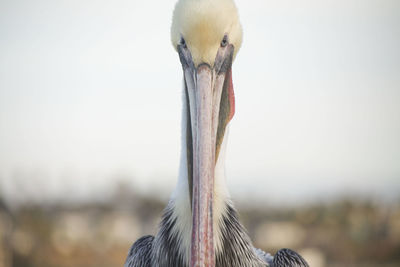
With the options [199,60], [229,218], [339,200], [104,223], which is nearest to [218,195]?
[229,218]

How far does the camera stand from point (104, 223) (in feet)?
42.5

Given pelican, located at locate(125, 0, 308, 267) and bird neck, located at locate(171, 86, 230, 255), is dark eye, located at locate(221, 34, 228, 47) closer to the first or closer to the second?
pelican, located at locate(125, 0, 308, 267)

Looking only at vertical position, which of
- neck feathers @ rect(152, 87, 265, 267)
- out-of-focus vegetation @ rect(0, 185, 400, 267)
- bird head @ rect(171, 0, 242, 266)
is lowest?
out-of-focus vegetation @ rect(0, 185, 400, 267)

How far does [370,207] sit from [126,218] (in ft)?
21.9

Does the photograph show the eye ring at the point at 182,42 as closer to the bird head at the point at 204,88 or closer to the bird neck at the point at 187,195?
the bird head at the point at 204,88

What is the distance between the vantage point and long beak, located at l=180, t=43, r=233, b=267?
246 centimetres

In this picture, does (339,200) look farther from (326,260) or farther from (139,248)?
(139,248)

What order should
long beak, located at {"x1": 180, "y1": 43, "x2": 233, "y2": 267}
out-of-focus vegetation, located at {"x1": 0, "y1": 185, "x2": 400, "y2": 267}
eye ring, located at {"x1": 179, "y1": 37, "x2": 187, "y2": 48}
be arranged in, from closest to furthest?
long beak, located at {"x1": 180, "y1": 43, "x2": 233, "y2": 267} → eye ring, located at {"x1": 179, "y1": 37, "x2": 187, "y2": 48} → out-of-focus vegetation, located at {"x1": 0, "y1": 185, "x2": 400, "y2": 267}

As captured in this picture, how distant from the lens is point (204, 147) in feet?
8.28

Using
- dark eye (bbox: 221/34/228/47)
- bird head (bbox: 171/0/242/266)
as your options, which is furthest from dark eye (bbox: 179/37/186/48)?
dark eye (bbox: 221/34/228/47)

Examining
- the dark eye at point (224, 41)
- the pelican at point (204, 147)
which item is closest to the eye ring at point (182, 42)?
the pelican at point (204, 147)

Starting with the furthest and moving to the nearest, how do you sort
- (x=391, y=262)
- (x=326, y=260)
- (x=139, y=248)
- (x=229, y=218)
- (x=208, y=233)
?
1. (x=391, y=262)
2. (x=326, y=260)
3. (x=139, y=248)
4. (x=229, y=218)
5. (x=208, y=233)

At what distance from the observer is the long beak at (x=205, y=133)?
246 centimetres

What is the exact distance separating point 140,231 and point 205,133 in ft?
36.7
